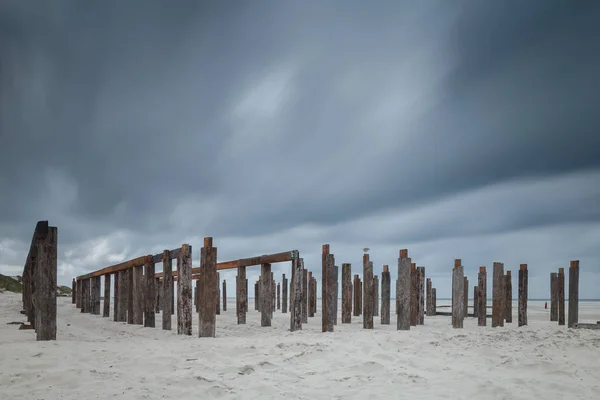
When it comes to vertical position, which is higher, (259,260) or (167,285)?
(259,260)

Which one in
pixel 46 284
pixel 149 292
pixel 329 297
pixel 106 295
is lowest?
pixel 106 295

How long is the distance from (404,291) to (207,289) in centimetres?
555

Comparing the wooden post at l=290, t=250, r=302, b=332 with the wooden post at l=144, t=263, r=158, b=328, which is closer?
the wooden post at l=290, t=250, r=302, b=332

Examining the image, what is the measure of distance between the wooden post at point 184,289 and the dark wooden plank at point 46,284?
278 cm

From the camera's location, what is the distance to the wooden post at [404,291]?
1314 centimetres

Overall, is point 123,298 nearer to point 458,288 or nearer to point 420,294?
→ point 420,294

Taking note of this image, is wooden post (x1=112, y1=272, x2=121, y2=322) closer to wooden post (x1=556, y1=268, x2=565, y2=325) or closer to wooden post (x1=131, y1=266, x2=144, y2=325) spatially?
wooden post (x1=131, y1=266, x2=144, y2=325)

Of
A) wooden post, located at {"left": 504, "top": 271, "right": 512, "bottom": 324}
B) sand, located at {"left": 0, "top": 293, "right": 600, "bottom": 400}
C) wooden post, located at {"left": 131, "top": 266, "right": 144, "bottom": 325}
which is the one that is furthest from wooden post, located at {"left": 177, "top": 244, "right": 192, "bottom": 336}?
wooden post, located at {"left": 504, "top": 271, "right": 512, "bottom": 324}

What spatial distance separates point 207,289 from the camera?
1110 centimetres

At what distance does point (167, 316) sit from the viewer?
13297mm

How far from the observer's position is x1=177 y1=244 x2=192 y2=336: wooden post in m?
11.3

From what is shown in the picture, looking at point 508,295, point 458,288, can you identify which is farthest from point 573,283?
point 458,288

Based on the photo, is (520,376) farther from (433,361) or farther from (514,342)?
(514,342)

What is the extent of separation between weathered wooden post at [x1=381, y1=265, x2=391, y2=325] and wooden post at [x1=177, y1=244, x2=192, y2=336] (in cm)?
747
